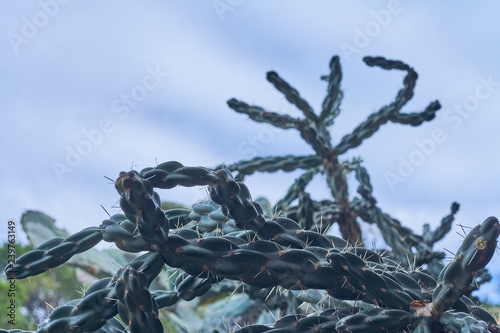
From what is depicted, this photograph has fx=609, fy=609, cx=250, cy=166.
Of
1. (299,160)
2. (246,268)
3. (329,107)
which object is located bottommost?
(246,268)

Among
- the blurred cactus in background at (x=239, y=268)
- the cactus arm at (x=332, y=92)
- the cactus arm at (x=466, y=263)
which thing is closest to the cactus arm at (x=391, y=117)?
the cactus arm at (x=332, y=92)

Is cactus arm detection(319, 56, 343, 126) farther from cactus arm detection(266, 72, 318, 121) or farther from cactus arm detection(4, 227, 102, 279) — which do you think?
cactus arm detection(4, 227, 102, 279)

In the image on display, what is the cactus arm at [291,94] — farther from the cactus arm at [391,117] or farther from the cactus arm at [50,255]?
the cactus arm at [50,255]

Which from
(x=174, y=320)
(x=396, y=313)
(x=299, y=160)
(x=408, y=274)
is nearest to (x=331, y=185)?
(x=299, y=160)

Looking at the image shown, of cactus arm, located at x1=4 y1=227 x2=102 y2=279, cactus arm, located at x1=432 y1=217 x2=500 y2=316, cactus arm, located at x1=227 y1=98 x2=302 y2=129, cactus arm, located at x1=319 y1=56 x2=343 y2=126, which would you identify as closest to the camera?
cactus arm, located at x1=432 y1=217 x2=500 y2=316

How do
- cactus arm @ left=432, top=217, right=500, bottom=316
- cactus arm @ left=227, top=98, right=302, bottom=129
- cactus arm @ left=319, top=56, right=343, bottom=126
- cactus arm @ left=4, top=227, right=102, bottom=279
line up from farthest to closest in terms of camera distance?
cactus arm @ left=319, top=56, right=343, bottom=126 < cactus arm @ left=227, top=98, right=302, bottom=129 < cactus arm @ left=4, top=227, right=102, bottom=279 < cactus arm @ left=432, top=217, right=500, bottom=316

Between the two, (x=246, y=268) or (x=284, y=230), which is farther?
(x=284, y=230)

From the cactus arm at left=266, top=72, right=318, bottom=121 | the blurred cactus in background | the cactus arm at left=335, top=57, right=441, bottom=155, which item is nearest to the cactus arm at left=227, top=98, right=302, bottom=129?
the cactus arm at left=266, top=72, right=318, bottom=121

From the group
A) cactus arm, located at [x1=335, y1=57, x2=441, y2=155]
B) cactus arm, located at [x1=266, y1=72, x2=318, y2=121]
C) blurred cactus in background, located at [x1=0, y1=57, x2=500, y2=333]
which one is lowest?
blurred cactus in background, located at [x1=0, y1=57, x2=500, y2=333]

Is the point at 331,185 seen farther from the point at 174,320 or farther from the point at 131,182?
the point at 131,182

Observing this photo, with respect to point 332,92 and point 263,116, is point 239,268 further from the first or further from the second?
point 332,92

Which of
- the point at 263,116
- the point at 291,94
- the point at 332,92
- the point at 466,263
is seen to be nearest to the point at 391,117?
the point at 332,92
